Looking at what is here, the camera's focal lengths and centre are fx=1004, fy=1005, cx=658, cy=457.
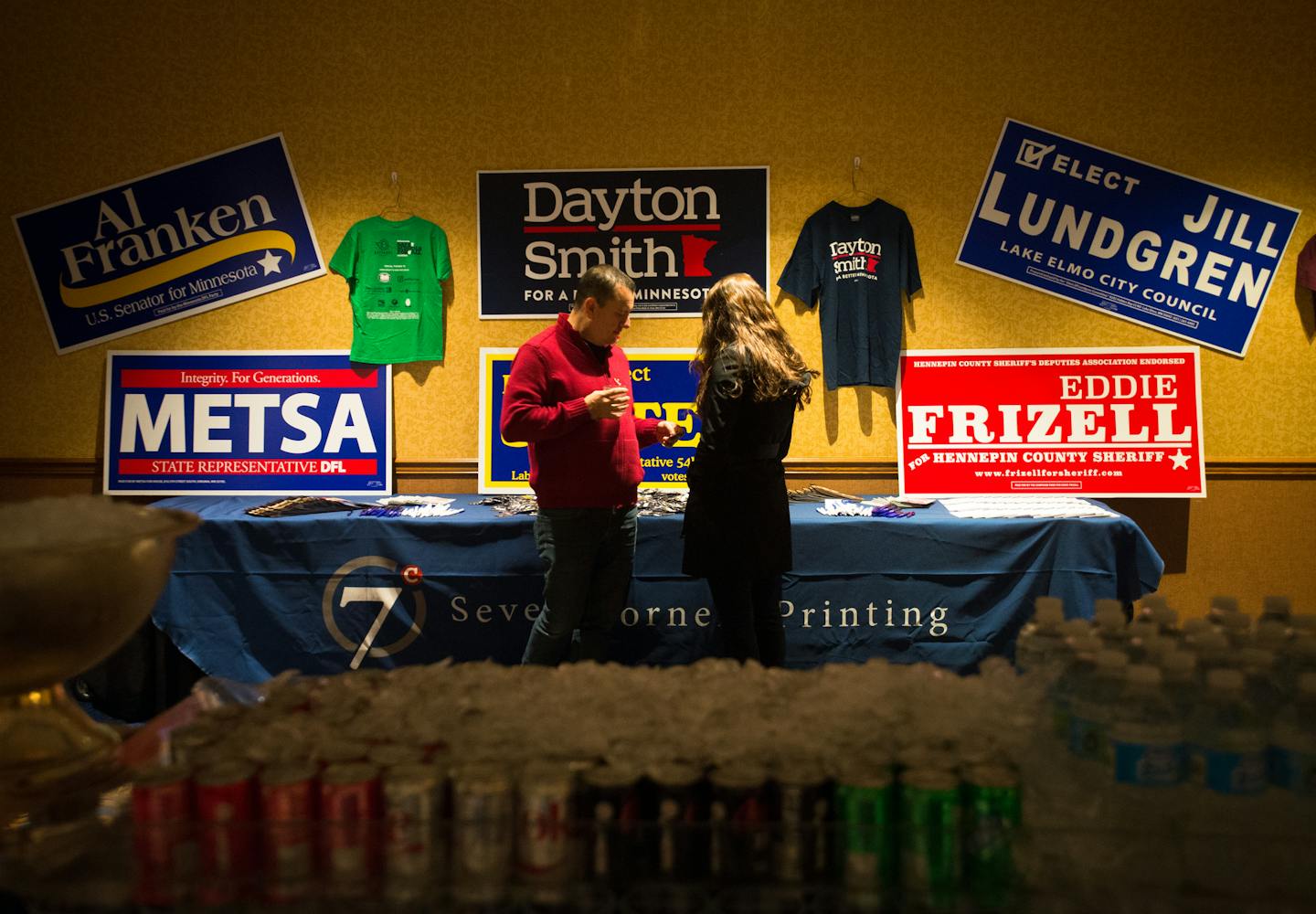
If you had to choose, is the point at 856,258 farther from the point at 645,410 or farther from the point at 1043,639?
the point at 1043,639

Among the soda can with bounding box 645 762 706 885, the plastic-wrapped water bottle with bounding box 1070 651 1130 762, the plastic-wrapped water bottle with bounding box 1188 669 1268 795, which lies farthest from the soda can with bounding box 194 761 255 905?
the plastic-wrapped water bottle with bounding box 1188 669 1268 795

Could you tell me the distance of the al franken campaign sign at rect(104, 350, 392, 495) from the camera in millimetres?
4336

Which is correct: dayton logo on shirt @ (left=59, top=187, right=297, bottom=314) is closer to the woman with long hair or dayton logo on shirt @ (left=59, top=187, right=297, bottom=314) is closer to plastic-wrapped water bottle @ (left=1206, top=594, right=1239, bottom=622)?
the woman with long hair

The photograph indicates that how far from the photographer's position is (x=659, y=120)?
427 cm

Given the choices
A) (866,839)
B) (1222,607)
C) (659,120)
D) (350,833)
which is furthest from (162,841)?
(659,120)

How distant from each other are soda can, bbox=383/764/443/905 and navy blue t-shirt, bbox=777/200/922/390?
337 centimetres

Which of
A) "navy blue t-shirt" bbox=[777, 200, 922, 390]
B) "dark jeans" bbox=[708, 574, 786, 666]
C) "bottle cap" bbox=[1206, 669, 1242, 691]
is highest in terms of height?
"navy blue t-shirt" bbox=[777, 200, 922, 390]

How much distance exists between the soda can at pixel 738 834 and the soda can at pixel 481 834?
0.23 m

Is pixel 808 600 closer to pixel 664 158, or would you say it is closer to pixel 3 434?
pixel 664 158

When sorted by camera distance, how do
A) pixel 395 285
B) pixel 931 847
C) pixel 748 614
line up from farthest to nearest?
pixel 395 285
pixel 748 614
pixel 931 847

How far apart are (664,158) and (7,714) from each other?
3.42 m

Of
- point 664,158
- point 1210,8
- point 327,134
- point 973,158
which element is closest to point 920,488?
point 973,158

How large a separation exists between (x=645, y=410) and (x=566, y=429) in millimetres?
1370

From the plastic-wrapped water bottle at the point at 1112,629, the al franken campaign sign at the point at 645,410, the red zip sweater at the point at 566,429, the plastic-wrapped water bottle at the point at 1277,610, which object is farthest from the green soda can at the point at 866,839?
the al franken campaign sign at the point at 645,410
